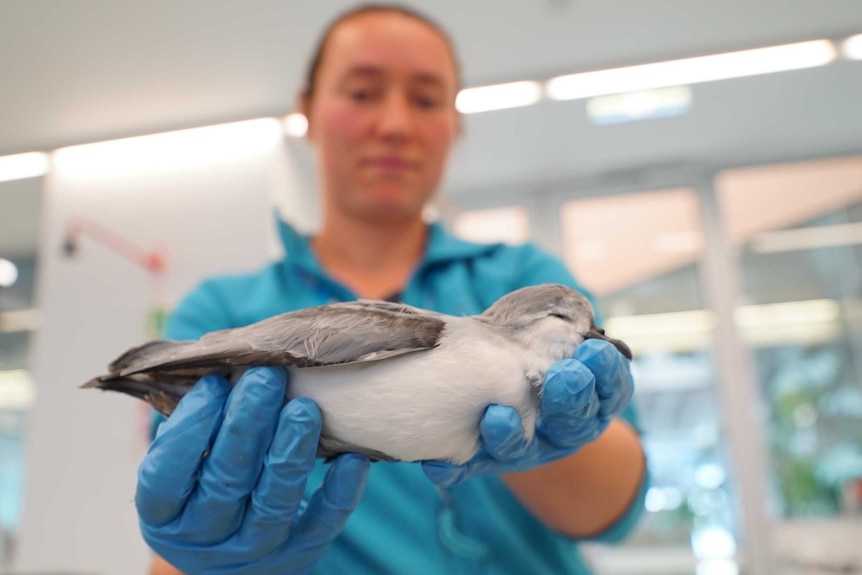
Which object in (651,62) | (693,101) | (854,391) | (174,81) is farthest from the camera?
(854,391)

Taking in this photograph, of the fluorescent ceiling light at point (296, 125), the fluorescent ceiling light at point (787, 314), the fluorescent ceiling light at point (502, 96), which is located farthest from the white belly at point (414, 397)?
the fluorescent ceiling light at point (787, 314)

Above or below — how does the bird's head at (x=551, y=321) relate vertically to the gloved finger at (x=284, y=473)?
above

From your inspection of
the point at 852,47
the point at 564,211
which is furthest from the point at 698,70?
the point at 564,211

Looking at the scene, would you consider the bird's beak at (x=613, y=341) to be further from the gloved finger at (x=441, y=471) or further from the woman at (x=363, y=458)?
the gloved finger at (x=441, y=471)

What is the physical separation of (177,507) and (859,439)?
9.69 ft

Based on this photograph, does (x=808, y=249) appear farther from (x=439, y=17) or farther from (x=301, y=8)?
(x=301, y=8)

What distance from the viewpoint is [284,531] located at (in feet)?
2.24

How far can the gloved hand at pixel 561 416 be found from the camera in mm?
599

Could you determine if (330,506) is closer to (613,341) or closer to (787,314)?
(613,341)

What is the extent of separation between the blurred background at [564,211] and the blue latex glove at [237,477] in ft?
0.31

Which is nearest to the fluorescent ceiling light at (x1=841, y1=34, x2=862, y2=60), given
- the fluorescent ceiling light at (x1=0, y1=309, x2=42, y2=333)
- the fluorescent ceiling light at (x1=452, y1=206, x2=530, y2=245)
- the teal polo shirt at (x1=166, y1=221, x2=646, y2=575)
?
the teal polo shirt at (x1=166, y1=221, x2=646, y2=575)

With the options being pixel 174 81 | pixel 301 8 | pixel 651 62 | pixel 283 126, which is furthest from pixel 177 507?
pixel 651 62

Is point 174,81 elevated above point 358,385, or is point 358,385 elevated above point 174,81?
point 174,81

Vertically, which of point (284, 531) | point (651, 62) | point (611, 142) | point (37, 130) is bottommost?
point (284, 531)
